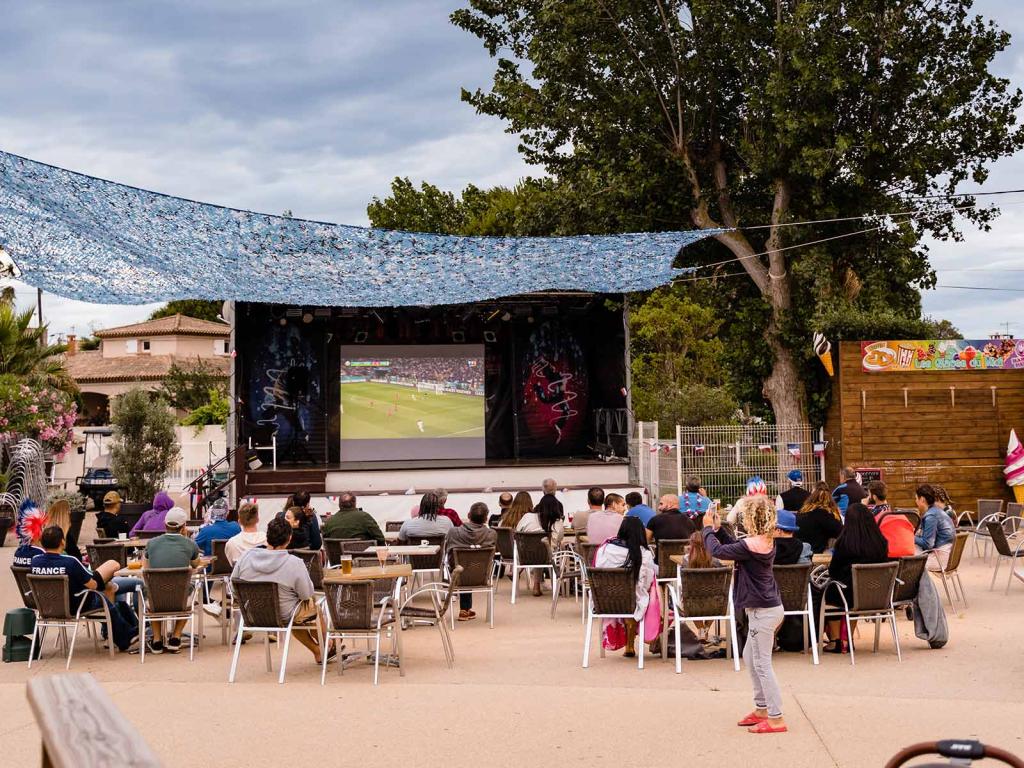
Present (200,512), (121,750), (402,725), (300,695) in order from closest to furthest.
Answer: (121,750) < (402,725) < (300,695) < (200,512)

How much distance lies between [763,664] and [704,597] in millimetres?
1946

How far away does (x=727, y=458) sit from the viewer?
18.3m

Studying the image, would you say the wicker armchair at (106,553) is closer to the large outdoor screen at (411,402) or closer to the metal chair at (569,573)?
the metal chair at (569,573)

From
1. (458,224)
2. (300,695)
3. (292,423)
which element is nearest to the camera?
(300,695)

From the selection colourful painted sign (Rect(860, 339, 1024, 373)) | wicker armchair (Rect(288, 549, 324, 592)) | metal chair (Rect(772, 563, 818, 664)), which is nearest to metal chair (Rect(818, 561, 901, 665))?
metal chair (Rect(772, 563, 818, 664))

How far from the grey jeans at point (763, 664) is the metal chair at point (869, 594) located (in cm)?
221

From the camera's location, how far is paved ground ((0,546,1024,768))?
5.49m

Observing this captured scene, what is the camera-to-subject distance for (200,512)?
1812 cm

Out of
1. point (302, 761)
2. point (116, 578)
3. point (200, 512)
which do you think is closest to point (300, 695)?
point (302, 761)

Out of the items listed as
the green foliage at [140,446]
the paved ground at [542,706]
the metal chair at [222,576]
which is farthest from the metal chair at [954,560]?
the green foliage at [140,446]

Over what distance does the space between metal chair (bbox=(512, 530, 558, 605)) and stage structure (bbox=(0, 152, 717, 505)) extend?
20.5ft

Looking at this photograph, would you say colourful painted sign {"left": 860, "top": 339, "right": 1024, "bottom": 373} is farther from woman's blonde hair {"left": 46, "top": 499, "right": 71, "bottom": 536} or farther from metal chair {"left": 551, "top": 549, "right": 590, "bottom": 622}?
woman's blonde hair {"left": 46, "top": 499, "right": 71, "bottom": 536}

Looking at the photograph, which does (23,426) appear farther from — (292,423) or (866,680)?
(866,680)

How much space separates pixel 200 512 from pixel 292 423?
4.56m
